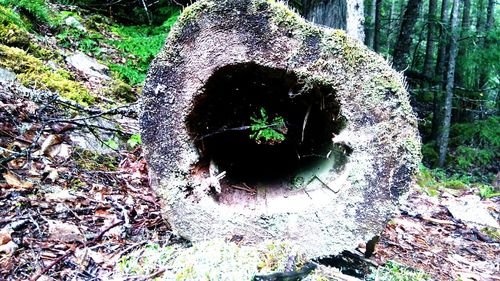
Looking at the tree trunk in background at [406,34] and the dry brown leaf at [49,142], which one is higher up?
the tree trunk in background at [406,34]

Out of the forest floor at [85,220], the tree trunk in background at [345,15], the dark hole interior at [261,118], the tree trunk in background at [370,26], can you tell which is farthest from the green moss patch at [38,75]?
the tree trunk in background at [370,26]

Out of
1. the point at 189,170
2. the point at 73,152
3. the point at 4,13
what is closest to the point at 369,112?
the point at 189,170

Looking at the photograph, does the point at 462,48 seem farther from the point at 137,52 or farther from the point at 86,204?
the point at 86,204

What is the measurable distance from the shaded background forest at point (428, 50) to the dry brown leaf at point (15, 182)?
1558 millimetres

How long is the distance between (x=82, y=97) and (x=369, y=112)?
2.98 metres

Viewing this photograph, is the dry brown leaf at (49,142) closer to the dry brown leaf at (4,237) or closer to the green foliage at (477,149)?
the dry brown leaf at (4,237)

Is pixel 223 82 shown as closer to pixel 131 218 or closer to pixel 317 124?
pixel 317 124

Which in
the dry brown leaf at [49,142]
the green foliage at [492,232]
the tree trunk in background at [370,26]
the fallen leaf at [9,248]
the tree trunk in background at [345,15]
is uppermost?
the tree trunk in background at [370,26]

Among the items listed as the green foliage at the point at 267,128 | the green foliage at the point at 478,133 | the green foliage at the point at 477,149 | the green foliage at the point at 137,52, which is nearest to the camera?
the green foliage at the point at 267,128

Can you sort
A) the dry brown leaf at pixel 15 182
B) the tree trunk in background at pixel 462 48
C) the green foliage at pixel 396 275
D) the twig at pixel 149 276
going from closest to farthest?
1. the twig at pixel 149 276
2. the green foliage at pixel 396 275
3. the dry brown leaf at pixel 15 182
4. the tree trunk in background at pixel 462 48

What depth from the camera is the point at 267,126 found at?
2.68 meters

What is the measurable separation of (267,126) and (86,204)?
49.5 inches

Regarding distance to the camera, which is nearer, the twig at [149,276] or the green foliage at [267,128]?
the twig at [149,276]

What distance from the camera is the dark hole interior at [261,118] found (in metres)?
2.18
